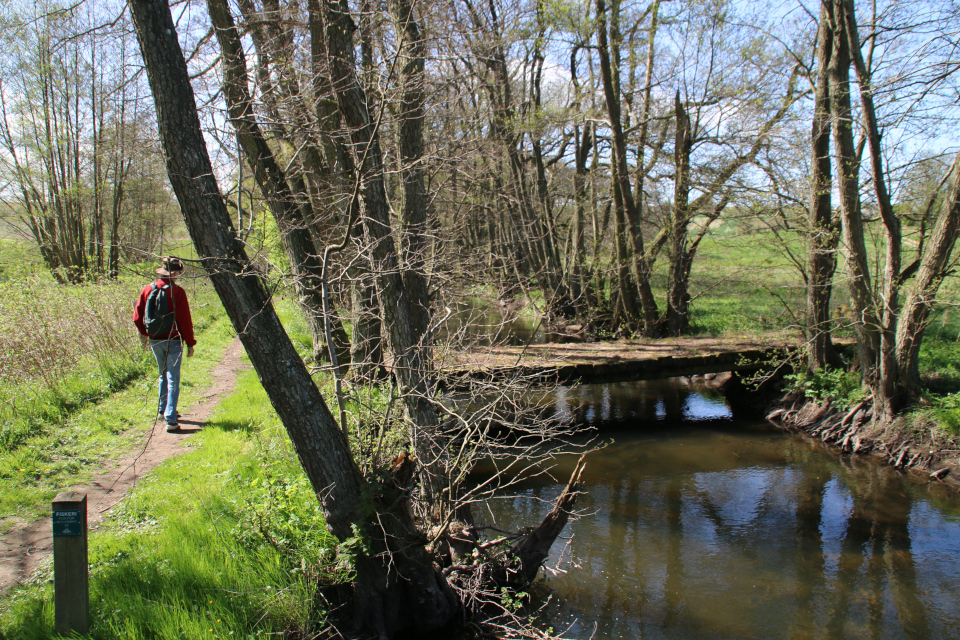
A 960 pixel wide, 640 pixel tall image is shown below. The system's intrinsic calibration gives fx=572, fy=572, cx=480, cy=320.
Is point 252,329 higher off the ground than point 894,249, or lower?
lower

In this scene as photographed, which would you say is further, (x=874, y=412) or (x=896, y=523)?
(x=874, y=412)

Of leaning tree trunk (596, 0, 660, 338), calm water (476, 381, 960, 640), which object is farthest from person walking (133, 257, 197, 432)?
leaning tree trunk (596, 0, 660, 338)

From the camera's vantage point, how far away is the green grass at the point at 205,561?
3.51 metres

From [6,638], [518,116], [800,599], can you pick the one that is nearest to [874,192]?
[800,599]

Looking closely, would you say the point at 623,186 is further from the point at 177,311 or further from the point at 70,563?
the point at 70,563

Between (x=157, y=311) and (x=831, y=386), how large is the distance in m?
11.0

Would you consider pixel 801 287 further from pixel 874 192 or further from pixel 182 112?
pixel 182 112

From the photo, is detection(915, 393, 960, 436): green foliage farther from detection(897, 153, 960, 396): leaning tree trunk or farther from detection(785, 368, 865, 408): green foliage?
detection(785, 368, 865, 408): green foliage

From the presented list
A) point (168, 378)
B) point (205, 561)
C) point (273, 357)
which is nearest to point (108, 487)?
point (168, 378)

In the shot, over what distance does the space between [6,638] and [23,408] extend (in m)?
4.61

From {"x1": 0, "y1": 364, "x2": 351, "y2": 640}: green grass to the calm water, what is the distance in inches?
97.3

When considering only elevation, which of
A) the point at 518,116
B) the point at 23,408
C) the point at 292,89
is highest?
the point at 518,116

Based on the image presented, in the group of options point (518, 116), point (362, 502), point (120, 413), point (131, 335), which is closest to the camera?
point (362, 502)

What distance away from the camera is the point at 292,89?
23.5 ft
